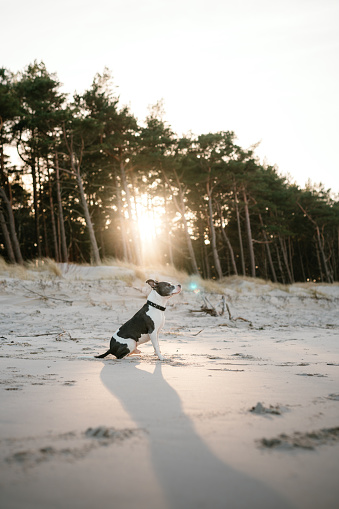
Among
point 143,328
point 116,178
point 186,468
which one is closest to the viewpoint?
point 186,468

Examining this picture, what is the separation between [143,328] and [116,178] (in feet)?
82.1

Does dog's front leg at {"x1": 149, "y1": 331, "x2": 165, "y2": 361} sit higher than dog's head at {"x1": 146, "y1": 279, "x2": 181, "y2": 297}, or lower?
lower

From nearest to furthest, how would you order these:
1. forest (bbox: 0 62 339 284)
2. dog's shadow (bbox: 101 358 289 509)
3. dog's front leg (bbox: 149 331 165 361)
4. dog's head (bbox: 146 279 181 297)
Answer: dog's shadow (bbox: 101 358 289 509)
dog's front leg (bbox: 149 331 165 361)
dog's head (bbox: 146 279 181 297)
forest (bbox: 0 62 339 284)

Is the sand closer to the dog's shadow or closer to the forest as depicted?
the dog's shadow

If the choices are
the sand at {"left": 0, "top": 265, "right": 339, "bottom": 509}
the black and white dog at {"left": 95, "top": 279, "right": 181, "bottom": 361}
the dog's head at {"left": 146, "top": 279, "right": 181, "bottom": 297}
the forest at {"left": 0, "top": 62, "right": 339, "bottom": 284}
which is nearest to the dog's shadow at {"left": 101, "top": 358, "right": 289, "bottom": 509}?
the sand at {"left": 0, "top": 265, "right": 339, "bottom": 509}

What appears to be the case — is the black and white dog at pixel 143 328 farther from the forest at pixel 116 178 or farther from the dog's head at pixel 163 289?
the forest at pixel 116 178

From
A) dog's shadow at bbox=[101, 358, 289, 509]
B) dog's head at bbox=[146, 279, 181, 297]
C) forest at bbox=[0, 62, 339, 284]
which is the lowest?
dog's shadow at bbox=[101, 358, 289, 509]

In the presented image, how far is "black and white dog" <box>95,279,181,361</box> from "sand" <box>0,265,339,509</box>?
0.21 metres

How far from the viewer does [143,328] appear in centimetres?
488

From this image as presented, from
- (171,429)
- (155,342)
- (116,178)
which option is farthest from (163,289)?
(116,178)

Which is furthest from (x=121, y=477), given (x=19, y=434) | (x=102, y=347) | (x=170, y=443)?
(x=102, y=347)

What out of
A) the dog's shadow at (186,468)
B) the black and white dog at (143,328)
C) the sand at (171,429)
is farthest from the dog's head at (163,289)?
the dog's shadow at (186,468)

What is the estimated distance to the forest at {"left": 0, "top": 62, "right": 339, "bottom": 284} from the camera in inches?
913

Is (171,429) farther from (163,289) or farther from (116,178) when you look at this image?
(116,178)
